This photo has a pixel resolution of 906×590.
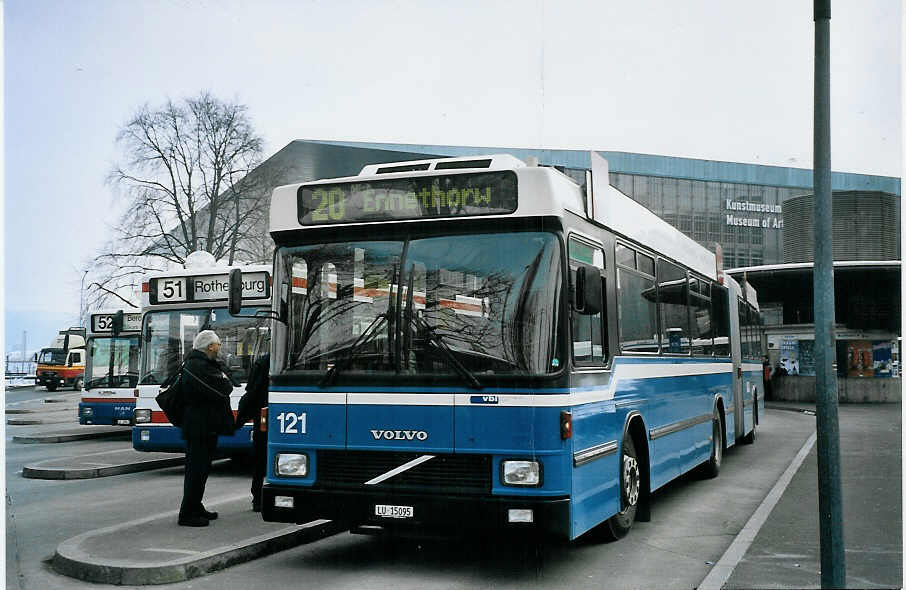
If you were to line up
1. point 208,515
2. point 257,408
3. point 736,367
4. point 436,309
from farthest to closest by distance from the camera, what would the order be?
point 736,367 → point 257,408 → point 208,515 → point 436,309

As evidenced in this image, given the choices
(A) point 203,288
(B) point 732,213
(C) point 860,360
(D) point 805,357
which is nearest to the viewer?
(A) point 203,288

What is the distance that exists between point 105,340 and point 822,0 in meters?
17.5

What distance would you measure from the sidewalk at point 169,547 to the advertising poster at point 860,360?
27719 mm

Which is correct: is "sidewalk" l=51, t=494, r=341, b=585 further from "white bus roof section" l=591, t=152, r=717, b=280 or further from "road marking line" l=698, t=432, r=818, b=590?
"white bus roof section" l=591, t=152, r=717, b=280

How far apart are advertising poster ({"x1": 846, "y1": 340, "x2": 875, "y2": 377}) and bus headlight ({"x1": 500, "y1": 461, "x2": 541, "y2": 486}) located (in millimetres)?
28710

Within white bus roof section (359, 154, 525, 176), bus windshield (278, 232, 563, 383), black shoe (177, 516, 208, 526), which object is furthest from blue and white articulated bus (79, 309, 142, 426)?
bus windshield (278, 232, 563, 383)

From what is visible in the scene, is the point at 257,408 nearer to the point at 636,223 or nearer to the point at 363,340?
the point at 363,340

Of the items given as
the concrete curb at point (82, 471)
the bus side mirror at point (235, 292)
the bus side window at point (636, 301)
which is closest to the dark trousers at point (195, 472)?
the bus side mirror at point (235, 292)

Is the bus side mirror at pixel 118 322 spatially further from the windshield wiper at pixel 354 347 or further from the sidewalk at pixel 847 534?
the sidewalk at pixel 847 534

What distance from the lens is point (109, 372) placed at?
19.9 metres

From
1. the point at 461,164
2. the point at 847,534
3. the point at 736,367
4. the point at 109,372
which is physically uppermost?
the point at 461,164

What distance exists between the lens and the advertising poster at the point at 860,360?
105 ft

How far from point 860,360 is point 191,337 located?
25.4 metres

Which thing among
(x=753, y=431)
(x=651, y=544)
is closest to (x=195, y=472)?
(x=651, y=544)
